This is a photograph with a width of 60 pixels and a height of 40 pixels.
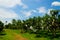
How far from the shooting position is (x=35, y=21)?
10706cm

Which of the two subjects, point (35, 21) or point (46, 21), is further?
point (35, 21)

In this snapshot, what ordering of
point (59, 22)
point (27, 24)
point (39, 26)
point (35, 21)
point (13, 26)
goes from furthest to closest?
point (13, 26) → point (27, 24) → point (35, 21) → point (39, 26) → point (59, 22)

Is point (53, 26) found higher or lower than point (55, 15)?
lower

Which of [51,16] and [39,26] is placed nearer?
[51,16]

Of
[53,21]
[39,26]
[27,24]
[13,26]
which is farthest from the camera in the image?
[13,26]

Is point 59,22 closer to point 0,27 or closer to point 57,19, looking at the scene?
point 57,19

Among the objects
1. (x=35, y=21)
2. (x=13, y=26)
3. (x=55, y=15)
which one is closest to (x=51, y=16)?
(x=55, y=15)

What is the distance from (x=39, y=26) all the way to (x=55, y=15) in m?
18.8

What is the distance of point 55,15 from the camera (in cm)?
8081

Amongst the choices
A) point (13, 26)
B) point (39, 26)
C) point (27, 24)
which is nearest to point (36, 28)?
point (39, 26)

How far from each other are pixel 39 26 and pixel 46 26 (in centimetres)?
1588

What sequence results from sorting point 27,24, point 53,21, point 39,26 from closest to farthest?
1. point 53,21
2. point 39,26
3. point 27,24

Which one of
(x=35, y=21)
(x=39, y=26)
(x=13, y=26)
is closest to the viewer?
(x=39, y=26)

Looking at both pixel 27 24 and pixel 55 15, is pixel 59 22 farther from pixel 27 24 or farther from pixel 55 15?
pixel 27 24
